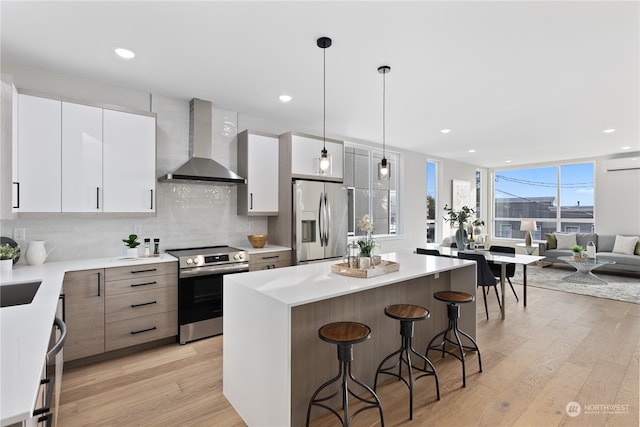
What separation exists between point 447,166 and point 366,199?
3.07 m

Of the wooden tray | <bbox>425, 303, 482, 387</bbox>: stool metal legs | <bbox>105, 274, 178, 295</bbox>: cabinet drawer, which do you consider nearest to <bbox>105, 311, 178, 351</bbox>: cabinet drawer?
<bbox>105, 274, 178, 295</bbox>: cabinet drawer

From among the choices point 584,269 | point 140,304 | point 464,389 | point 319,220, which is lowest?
point 464,389

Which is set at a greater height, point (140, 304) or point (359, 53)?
point (359, 53)

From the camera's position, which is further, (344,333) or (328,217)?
(328,217)

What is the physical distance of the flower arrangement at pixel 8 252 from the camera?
2615 millimetres

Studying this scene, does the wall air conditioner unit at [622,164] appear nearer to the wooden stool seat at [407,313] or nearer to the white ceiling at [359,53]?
the white ceiling at [359,53]

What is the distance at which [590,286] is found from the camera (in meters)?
5.63

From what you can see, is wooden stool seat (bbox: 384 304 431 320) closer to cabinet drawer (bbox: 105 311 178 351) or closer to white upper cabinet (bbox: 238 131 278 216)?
cabinet drawer (bbox: 105 311 178 351)

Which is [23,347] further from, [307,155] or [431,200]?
[431,200]

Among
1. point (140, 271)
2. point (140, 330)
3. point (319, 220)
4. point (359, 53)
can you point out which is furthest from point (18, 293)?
point (359, 53)

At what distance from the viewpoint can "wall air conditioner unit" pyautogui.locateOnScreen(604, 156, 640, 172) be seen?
6.86m

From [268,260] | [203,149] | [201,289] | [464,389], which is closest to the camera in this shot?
[464,389]

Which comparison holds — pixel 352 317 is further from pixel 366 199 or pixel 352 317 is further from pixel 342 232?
pixel 366 199

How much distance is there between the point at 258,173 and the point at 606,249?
7726mm
